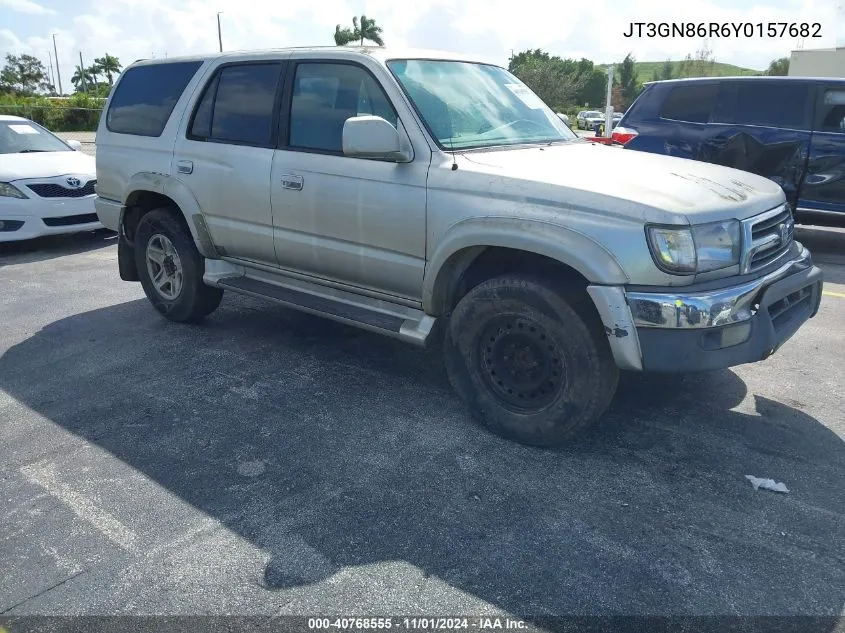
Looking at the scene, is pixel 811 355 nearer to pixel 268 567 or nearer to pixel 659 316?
pixel 659 316

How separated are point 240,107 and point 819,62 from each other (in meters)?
28.3

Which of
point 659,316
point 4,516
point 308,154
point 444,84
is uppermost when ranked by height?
point 444,84

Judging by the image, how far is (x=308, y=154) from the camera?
14.3 ft

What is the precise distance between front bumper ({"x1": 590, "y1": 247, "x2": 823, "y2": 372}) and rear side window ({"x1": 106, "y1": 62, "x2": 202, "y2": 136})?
3.65m

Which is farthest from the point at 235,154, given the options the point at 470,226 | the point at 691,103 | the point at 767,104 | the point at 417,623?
the point at 767,104

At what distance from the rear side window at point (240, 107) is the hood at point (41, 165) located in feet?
13.2

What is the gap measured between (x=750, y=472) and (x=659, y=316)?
0.94m

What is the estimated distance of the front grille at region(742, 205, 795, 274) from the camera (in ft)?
11.0

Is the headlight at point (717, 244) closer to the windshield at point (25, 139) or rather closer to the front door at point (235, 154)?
the front door at point (235, 154)

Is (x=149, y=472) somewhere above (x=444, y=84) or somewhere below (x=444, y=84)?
below

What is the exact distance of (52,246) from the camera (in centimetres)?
913

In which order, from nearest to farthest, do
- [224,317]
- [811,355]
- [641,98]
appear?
[811,355], [224,317], [641,98]

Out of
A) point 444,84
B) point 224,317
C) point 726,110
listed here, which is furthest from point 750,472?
point 726,110

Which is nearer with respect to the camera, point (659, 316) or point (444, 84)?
point (659, 316)
